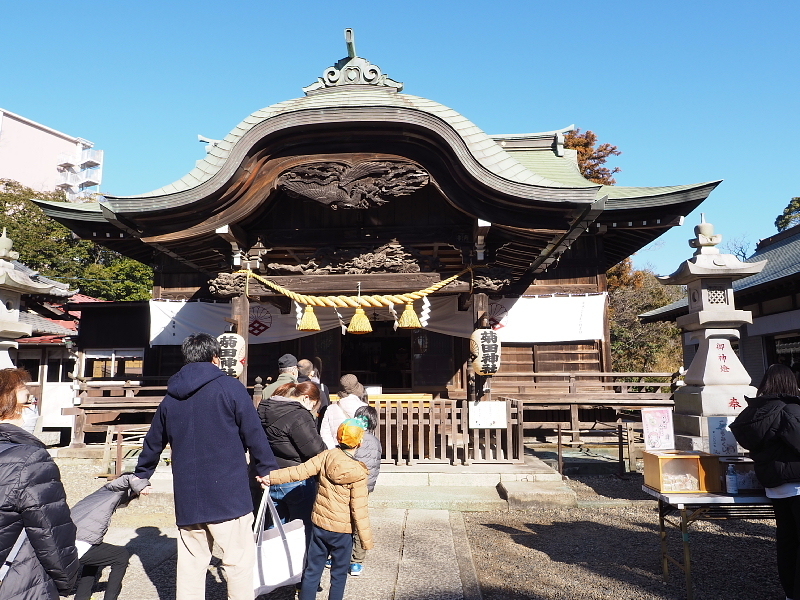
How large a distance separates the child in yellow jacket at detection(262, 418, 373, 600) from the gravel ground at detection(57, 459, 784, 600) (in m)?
0.81

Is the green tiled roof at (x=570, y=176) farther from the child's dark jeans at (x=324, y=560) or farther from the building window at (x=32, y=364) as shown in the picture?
the building window at (x=32, y=364)

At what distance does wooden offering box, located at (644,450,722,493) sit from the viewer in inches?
166

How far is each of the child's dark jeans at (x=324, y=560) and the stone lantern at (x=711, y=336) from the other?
13.1 feet

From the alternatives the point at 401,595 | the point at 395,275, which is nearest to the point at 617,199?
the point at 395,275

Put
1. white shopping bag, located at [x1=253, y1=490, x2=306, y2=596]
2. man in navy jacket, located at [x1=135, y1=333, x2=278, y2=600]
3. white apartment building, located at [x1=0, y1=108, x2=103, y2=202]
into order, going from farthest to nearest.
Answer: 1. white apartment building, located at [x1=0, y1=108, x2=103, y2=202]
2. white shopping bag, located at [x1=253, y1=490, x2=306, y2=596]
3. man in navy jacket, located at [x1=135, y1=333, x2=278, y2=600]

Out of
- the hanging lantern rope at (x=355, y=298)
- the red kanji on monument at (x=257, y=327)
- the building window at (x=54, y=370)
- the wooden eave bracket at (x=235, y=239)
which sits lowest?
the building window at (x=54, y=370)

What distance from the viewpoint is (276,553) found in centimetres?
338

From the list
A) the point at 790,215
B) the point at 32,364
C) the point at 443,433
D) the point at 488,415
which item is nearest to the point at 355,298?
the point at 443,433

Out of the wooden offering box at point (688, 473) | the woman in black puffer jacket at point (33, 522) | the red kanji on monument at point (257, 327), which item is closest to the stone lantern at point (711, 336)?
the wooden offering box at point (688, 473)

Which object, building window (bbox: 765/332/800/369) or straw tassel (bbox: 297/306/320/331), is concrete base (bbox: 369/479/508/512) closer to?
straw tassel (bbox: 297/306/320/331)

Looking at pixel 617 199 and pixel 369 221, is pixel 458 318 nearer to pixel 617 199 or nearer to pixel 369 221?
pixel 369 221

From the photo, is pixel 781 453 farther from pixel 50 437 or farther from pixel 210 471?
pixel 50 437

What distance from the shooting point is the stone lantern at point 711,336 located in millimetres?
5648

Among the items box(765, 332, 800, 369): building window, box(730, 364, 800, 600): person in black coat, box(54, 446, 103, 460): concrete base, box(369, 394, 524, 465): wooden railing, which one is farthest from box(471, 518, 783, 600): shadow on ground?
box(54, 446, 103, 460): concrete base
